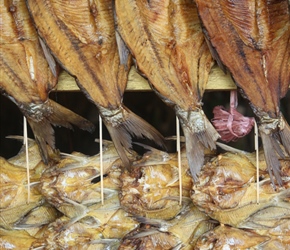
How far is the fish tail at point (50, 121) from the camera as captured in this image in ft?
9.77

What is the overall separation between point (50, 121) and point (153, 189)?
655 mm

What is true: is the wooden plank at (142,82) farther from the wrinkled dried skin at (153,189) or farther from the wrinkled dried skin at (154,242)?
the wrinkled dried skin at (154,242)

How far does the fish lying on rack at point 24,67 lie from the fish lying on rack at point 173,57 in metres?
0.52

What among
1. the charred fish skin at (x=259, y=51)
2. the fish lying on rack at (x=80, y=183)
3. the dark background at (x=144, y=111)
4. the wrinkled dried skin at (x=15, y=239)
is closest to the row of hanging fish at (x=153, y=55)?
the charred fish skin at (x=259, y=51)

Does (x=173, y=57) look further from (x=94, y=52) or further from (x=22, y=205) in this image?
(x=22, y=205)

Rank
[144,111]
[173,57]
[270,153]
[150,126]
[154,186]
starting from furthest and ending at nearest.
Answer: [144,111]
[154,186]
[150,126]
[173,57]
[270,153]

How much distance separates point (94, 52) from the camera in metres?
2.84

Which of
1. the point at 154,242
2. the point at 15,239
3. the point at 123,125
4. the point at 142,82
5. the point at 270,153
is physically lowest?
the point at 15,239

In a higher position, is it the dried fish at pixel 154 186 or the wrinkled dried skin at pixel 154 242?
the dried fish at pixel 154 186

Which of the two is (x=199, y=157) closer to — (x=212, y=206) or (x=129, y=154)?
(x=212, y=206)

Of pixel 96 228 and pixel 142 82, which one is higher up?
pixel 142 82

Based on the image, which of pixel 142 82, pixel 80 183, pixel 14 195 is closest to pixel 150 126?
pixel 142 82

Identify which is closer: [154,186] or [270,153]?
[270,153]

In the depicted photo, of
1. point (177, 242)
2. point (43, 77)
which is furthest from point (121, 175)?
point (43, 77)
